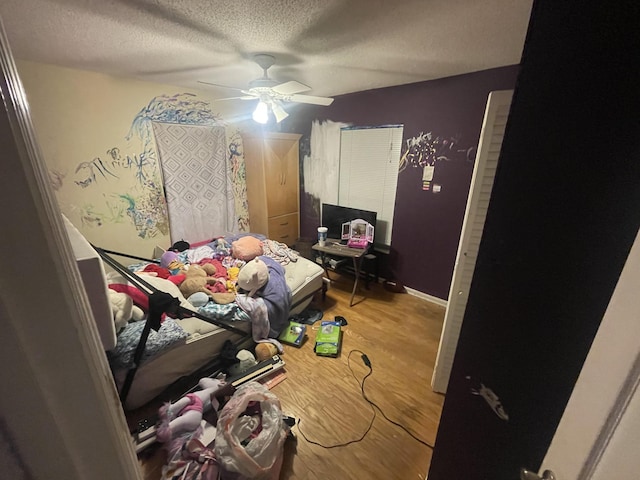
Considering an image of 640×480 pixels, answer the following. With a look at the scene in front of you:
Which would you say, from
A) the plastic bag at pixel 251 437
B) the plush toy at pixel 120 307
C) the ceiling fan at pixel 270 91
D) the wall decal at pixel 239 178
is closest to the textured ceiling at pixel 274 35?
the ceiling fan at pixel 270 91

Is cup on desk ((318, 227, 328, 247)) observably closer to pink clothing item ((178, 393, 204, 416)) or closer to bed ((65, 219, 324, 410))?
bed ((65, 219, 324, 410))

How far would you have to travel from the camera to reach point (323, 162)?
354 centimetres

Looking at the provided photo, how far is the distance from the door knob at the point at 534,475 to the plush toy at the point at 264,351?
1.70 meters

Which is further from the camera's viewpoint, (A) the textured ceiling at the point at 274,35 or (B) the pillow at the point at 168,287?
(B) the pillow at the point at 168,287

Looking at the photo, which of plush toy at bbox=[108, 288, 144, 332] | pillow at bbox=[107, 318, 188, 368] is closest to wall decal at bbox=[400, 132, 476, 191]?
pillow at bbox=[107, 318, 188, 368]

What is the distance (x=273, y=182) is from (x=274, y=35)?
81.2 inches

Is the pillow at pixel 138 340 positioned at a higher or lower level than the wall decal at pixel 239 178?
lower

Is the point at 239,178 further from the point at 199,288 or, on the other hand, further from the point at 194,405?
the point at 194,405

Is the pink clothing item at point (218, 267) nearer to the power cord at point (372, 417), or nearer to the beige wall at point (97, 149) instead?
the beige wall at point (97, 149)

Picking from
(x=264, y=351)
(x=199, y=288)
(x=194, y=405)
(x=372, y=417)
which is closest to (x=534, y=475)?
(x=372, y=417)

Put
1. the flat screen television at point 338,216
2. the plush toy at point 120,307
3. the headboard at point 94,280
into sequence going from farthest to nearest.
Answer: the flat screen television at point 338,216 < the plush toy at point 120,307 < the headboard at point 94,280

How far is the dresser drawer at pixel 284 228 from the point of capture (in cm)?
364

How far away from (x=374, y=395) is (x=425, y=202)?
76.3 inches

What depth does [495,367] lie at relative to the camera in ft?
2.07
